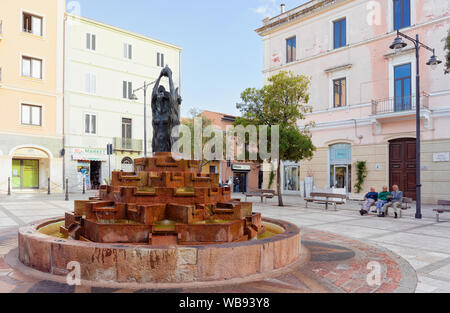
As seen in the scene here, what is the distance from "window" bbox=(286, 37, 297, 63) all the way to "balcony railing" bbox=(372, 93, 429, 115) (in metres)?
8.19

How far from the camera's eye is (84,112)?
2738 cm

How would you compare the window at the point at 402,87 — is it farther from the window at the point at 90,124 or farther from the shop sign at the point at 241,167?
the window at the point at 90,124

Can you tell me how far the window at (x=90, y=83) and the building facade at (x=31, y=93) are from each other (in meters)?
2.16

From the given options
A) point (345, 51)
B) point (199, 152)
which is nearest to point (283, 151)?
point (345, 51)

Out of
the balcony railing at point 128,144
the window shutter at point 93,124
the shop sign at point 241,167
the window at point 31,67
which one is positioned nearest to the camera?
the window at point 31,67

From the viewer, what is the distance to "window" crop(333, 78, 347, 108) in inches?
898

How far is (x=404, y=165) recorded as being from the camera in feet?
63.7

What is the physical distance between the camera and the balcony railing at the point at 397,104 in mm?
18500

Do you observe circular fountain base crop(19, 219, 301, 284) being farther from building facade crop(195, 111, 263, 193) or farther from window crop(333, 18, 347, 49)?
building facade crop(195, 111, 263, 193)

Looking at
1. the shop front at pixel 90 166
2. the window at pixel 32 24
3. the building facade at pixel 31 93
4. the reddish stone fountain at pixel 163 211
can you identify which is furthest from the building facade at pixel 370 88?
the window at pixel 32 24

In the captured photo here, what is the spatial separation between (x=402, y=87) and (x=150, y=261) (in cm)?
2007

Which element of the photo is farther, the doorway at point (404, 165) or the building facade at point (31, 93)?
Result: the building facade at point (31, 93)

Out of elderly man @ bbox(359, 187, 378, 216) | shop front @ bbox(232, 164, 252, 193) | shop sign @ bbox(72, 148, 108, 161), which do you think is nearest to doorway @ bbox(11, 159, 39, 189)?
shop sign @ bbox(72, 148, 108, 161)
